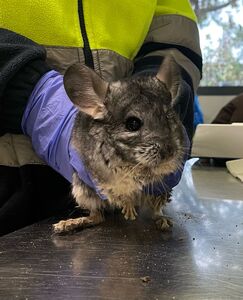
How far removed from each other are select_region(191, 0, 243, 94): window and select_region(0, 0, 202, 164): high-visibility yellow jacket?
200 centimetres

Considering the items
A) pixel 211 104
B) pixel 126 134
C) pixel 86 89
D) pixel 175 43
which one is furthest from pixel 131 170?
pixel 211 104

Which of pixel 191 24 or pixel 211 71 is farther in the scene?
pixel 211 71

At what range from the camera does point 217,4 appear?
3.10 metres

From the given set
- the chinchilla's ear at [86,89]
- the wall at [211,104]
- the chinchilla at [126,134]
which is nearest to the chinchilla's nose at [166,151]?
the chinchilla at [126,134]

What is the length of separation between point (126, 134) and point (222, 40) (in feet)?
8.10

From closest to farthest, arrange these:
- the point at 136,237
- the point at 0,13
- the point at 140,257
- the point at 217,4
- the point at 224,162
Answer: the point at 140,257 → the point at 136,237 → the point at 0,13 → the point at 224,162 → the point at 217,4

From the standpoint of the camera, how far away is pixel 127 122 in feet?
2.80

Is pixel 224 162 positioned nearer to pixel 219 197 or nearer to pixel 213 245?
pixel 219 197

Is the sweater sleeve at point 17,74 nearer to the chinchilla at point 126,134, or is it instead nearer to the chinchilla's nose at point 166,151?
the chinchilla at point 126,134

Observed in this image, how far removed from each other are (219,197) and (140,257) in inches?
19.7

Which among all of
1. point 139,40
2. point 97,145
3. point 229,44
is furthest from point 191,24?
point 229,44

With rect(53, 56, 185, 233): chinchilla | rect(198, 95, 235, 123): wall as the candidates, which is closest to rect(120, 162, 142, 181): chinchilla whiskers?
rect(53, 56, 185, 233): chinchilla

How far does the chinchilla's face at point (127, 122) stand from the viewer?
2.71ft

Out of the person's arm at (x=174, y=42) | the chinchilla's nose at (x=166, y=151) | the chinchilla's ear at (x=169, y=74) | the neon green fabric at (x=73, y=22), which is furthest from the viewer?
the person's arm at (x=174, y=42)
